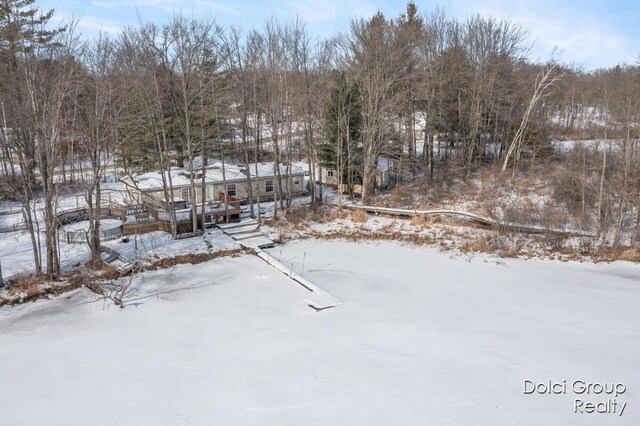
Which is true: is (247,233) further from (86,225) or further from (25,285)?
(25,285)

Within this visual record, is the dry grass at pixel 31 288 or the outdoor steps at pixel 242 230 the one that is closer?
the dry grass at pixel 31 288

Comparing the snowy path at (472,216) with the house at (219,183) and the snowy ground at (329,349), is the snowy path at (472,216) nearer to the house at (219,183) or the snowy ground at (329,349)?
the snowy ground at (329,349)

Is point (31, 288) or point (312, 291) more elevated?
point (31, 288)

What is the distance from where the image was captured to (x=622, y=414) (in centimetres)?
684

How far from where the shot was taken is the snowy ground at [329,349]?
7262 millimetres

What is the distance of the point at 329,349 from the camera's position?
9.32 meters

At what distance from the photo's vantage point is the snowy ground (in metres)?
7.26

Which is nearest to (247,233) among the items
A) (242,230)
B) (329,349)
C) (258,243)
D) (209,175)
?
(242,230)

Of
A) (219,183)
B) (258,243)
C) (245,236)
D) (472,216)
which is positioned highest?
(219,183)

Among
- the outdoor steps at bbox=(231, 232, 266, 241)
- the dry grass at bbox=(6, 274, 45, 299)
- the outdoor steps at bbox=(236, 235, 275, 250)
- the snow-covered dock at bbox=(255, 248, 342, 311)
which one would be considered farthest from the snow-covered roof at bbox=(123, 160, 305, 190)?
the dry grass at bbox=(6, 274, 45, 299)

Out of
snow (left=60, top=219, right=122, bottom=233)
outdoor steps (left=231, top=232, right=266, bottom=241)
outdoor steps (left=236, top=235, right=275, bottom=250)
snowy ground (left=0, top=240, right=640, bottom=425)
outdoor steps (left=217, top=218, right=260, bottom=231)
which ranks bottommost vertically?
snowy ground (left=0, top=240, right=640, bottom=425)

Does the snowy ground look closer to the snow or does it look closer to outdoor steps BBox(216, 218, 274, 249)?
outdoor steps BBox(216, 218, 274, 249)

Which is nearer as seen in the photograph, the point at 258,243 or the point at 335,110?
the point at 258,243

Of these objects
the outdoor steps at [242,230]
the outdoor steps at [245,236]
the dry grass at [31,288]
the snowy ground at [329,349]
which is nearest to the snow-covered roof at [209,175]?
the outdoor steps at [242,230]
